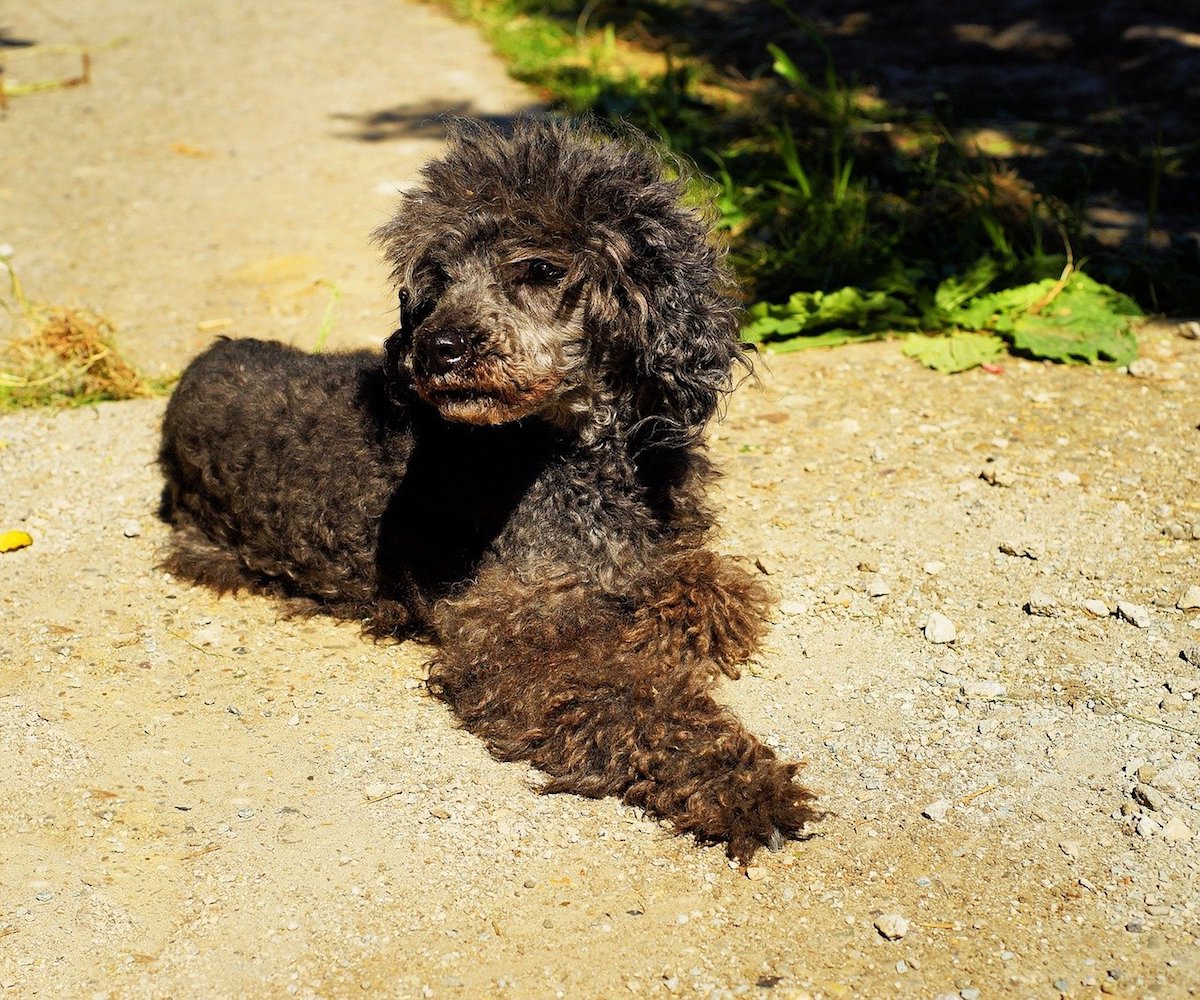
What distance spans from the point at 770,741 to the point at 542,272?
159 cm

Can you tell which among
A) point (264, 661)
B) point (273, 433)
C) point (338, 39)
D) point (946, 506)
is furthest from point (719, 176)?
point (338, 39)

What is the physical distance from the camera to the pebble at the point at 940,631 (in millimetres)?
4383

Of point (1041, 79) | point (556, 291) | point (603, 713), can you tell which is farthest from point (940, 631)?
point (1041, 79)

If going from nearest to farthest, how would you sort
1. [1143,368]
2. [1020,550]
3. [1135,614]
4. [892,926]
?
[892,926], [1135,614], [1020,550], [1143,368]

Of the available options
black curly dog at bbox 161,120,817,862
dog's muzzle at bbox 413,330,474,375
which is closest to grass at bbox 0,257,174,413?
black curly dog at bbox 161,120,817,862

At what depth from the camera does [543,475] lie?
4.22 m

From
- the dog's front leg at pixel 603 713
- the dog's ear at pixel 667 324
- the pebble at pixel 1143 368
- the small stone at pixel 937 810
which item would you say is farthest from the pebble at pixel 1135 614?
the pebble at pixel 1143 368

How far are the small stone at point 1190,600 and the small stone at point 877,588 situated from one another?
965 millimetres

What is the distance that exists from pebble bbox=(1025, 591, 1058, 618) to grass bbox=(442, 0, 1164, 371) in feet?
5.98

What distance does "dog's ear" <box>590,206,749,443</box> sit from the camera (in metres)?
3.89

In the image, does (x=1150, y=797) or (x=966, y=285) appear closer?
(x=1150, y=797)

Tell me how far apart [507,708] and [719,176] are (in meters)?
4.57

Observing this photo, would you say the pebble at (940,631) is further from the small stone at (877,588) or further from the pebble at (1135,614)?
the pebble at (1135,614)

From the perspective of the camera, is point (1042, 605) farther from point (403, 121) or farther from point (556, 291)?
point (403, 121)
